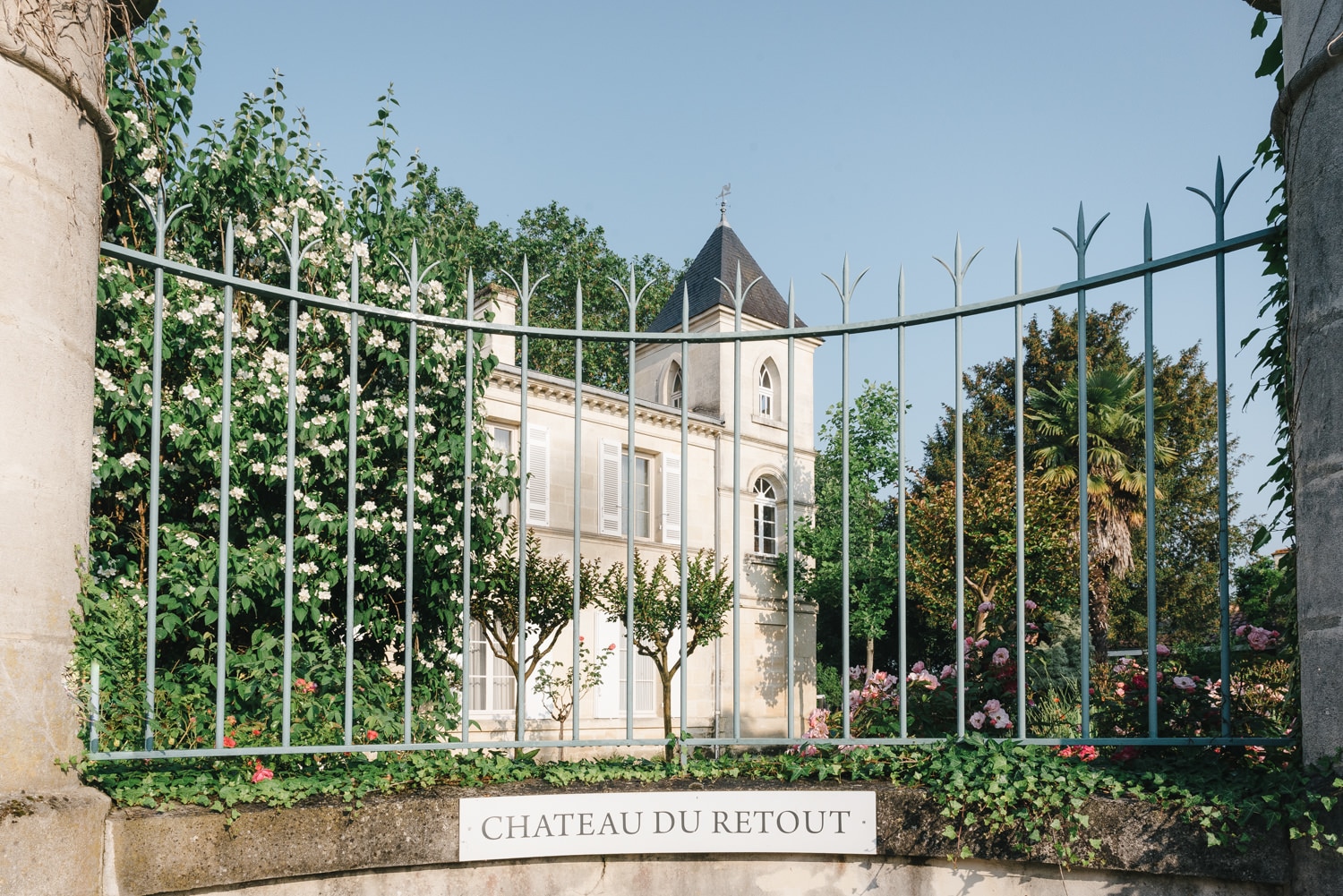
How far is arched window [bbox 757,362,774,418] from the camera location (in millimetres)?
20188

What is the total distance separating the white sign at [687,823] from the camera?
3.45m

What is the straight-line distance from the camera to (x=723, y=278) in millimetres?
22750

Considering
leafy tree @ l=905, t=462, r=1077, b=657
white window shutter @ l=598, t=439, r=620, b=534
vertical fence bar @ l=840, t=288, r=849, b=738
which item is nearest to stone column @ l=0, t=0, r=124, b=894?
vertical fence bar @ l=840, t=288, r=849, b=738

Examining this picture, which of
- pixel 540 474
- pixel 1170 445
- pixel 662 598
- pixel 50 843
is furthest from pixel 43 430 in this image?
pixel 1170 445

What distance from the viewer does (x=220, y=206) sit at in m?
7.20

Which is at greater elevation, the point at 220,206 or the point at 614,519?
the point at 220,206

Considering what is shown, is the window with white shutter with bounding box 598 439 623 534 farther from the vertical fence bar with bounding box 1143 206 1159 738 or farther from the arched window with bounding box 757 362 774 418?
the vertical fence bar with bounding box 1143 206 1159 738

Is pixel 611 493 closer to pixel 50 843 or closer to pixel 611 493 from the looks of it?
pixel 611 493

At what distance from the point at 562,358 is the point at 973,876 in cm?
2385

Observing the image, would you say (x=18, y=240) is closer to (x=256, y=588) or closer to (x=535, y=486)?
(x=256, y=588)

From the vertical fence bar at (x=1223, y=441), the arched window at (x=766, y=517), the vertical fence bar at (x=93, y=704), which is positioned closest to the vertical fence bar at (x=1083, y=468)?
the vertical fence bar at (x=1223, y=441)

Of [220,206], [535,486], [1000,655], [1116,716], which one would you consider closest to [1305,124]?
[1116,716]

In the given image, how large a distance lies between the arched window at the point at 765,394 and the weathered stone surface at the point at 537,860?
16388mm

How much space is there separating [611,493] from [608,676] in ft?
11.0
